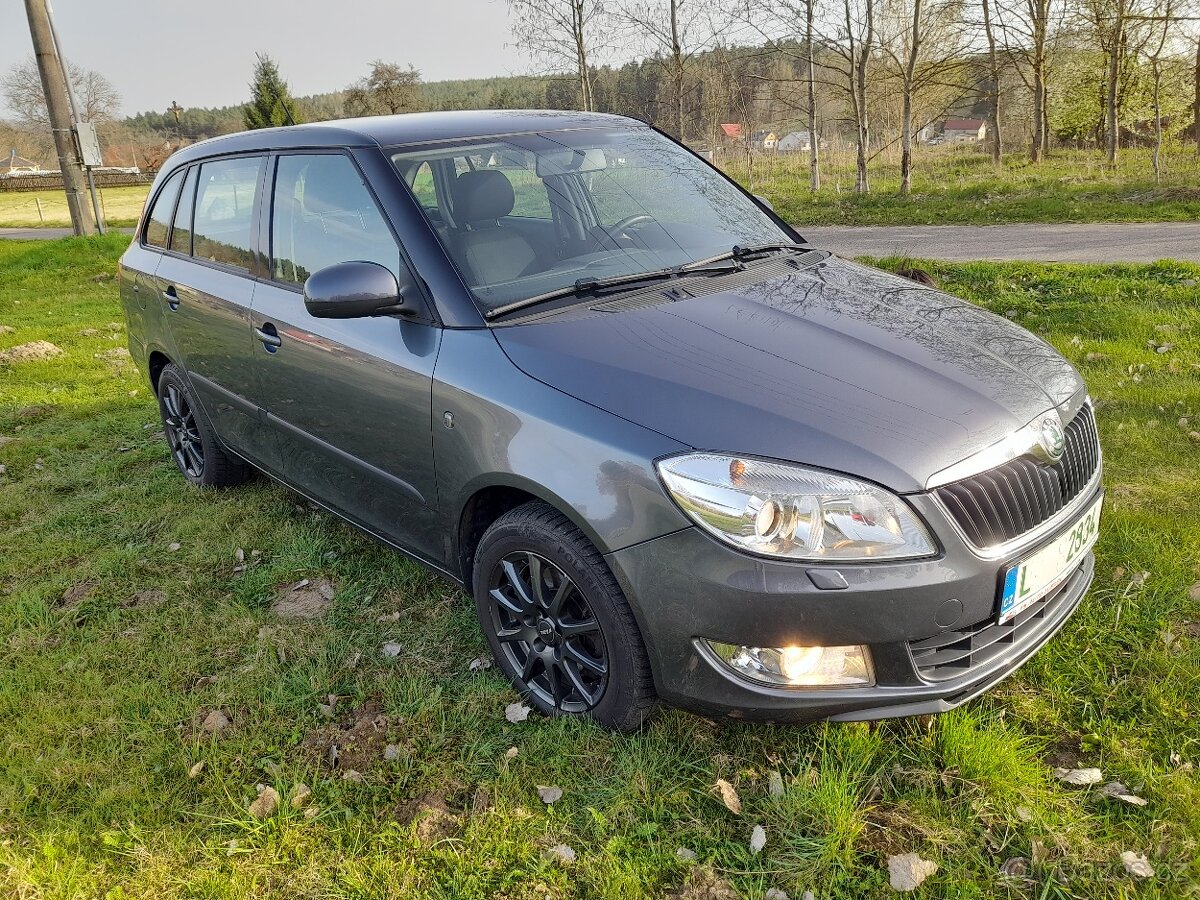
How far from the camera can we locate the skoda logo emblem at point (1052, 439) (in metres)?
2.29

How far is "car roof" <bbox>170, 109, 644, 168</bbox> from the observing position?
10.5 ft

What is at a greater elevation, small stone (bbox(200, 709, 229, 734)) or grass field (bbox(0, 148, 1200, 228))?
grass field (bbox(0, 148, 1200, 228))

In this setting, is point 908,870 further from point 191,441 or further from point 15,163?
point 15,163

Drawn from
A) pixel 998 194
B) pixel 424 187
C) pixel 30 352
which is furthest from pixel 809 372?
pixel 998 194

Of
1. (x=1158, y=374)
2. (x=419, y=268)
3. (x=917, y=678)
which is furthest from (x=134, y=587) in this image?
(x=1158, y=374)

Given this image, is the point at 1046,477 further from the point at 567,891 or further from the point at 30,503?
the point at 30,503

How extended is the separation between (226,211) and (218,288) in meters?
0.38

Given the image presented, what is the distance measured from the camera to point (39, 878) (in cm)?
226

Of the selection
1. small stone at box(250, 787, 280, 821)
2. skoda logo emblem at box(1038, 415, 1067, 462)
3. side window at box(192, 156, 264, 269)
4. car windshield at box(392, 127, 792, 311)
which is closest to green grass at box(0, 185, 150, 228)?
side window at box(192, 156, 264, 269)

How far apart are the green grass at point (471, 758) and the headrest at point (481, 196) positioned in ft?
4.93

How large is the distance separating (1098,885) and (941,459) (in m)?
1.04

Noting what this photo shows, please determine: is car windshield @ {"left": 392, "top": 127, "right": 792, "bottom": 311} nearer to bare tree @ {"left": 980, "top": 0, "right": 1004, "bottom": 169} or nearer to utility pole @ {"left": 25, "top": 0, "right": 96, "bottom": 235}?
utility pole @ {"left": 25, "top": 0, "right": 96, "bottom": 235}

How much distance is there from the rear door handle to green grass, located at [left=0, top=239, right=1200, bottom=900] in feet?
3.34

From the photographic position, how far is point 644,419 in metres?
2.19
